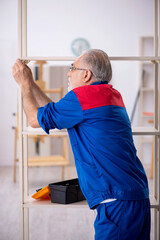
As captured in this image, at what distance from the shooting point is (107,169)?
165 centimetres

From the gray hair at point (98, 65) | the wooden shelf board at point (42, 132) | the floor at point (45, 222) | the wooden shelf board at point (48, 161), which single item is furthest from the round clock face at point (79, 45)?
A: the gray hair at point (98, 65)

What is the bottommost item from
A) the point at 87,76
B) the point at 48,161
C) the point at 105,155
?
the point at 48,161

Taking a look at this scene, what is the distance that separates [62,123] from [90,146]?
18 cm

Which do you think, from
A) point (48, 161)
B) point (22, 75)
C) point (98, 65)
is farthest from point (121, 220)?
point (48, 161)

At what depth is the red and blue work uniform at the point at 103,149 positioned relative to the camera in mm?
1638

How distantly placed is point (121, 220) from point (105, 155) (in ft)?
1.05

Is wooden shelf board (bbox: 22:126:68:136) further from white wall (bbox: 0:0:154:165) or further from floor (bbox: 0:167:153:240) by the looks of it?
white wall (bbox: 0:0:154:165)

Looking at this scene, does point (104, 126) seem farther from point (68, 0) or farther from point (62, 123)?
point (68, 0)

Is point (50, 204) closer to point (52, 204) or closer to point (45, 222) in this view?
point (52, 204)

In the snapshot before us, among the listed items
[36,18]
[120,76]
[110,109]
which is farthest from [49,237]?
[36,18]

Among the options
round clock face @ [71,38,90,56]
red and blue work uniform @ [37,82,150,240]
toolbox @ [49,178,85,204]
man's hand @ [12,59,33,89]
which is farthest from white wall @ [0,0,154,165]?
red and blue work uniform @ [37,82,150,240]

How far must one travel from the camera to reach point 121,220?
5.37 feet

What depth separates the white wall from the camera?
6371 mm

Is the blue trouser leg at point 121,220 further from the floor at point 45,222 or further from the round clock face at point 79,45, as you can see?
the round clock face at point 79,45
